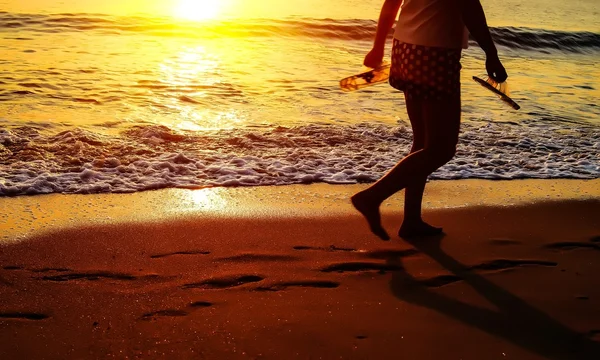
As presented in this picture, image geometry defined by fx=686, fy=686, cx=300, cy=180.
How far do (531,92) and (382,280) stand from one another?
773 centimetres

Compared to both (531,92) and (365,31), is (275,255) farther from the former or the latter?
(365,31)

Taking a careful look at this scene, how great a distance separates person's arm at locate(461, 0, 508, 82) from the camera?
3510 mm

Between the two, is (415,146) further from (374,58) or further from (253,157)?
(253,157)

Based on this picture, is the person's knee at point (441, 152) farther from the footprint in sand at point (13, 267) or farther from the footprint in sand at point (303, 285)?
the footprint in sand at point (13, 267)

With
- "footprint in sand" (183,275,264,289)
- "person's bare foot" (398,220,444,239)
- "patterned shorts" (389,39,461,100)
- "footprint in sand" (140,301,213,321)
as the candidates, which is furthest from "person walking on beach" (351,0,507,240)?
"footprint in sand" (140,301,213,321)

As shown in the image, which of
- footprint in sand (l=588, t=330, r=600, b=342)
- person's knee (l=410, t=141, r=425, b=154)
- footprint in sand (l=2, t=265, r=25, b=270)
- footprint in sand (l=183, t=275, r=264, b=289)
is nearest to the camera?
footprint in sand (l=588, t=330, r=600, b=342)

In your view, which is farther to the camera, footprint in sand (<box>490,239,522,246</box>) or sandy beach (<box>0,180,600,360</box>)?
footprint in sand (<box>490,239,522,246</box>)

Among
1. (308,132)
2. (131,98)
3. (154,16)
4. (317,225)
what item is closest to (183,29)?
(154,16)

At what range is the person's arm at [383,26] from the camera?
384 centimetres

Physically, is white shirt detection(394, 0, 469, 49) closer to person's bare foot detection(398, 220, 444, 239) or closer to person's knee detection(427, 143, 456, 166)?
person's knee detection(427, 143, 456, 166)

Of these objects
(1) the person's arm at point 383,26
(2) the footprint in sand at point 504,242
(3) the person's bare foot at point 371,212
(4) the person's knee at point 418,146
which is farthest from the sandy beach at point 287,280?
(1) the person's arm at point 383,26

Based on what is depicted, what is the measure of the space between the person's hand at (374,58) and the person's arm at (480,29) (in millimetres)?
580

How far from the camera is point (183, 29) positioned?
623 inches

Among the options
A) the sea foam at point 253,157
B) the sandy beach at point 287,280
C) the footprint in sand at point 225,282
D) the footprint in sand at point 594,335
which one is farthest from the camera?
the sea foam at point 253,157
